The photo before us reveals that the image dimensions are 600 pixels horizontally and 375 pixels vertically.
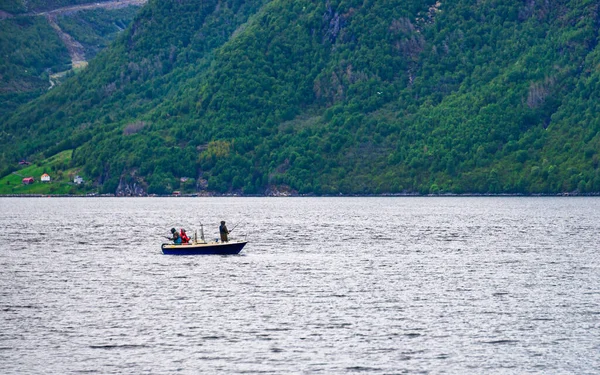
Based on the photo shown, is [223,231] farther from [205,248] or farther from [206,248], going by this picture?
[205,248]

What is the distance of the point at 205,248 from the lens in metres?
120

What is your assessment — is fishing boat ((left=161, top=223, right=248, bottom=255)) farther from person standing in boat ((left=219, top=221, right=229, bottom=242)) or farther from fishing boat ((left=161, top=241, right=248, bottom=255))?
person standing in boat ((left=219, top=221, right=229, bottom=242))

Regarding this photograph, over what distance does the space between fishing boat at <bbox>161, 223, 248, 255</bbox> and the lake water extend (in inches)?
36.0

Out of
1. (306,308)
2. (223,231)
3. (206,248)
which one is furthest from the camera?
(206,248)

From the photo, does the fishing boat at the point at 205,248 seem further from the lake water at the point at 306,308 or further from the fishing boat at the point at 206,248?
the lake water at the point at 306,308

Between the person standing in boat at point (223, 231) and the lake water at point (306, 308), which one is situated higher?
the person standing in boat at point (223, 231)

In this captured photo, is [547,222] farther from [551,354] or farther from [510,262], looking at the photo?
[551,354]

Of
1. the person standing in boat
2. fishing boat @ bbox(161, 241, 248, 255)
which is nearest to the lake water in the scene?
fishing boat @ bbox(161, 241, 248, 255)

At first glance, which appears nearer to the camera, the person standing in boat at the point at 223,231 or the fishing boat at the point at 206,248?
the person standing in boat at the point at 223,231

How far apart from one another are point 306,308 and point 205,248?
41.8 metres

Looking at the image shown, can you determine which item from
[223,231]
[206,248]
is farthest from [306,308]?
[206,248]

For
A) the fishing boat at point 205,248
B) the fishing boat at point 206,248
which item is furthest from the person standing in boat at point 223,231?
the fishing boat at point 206,248

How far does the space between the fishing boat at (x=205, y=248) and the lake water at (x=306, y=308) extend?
3.00 ft

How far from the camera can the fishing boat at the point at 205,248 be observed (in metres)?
119
